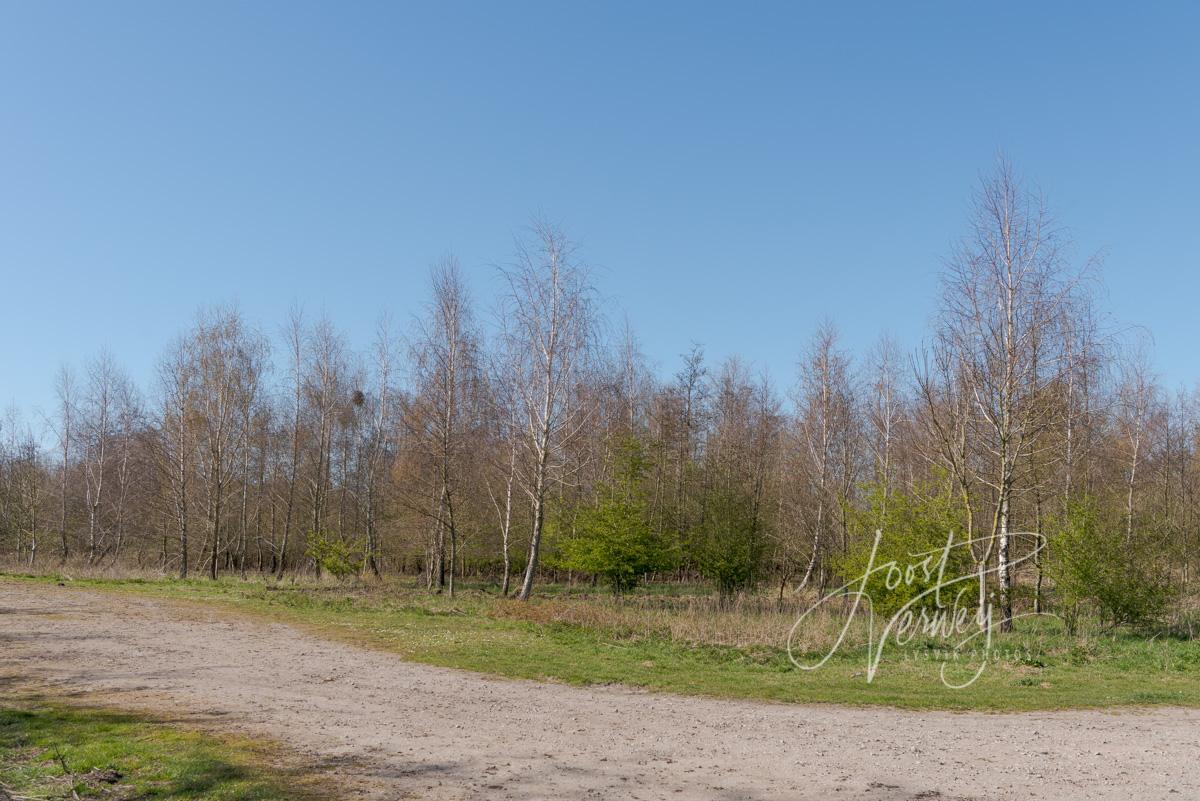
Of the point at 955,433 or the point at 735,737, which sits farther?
the point at 955,433

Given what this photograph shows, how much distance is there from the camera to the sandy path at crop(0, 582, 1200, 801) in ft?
24.7

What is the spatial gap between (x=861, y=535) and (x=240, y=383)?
32179mm

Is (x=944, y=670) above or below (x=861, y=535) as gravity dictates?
below

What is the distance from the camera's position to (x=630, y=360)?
51.2m

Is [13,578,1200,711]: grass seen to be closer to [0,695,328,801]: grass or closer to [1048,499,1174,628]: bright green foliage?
[1048,499,1174,628]: bright green foliage

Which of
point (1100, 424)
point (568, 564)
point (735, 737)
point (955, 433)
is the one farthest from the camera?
point (1100, 424)

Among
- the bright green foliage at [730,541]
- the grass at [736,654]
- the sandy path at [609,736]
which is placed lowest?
the grass at [736,654]

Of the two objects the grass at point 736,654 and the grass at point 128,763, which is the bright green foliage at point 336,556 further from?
the grass at point 128,763

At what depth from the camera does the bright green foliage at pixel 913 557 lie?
20922mm

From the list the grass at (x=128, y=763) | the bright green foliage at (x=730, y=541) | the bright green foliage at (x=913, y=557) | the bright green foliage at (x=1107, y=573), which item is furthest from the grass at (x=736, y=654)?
the grass at (x=128, y=763)

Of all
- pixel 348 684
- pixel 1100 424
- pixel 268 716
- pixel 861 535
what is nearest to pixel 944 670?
pixel 861 535

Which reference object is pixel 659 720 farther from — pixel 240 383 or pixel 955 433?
pixel 240 383

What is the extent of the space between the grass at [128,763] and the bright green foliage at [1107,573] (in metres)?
19.5

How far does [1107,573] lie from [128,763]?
21289 mm
